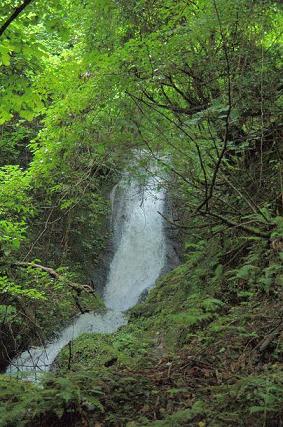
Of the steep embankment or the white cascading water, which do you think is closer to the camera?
the steep embankment

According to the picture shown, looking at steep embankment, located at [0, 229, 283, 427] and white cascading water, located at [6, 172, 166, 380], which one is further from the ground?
white cascading water, located at [6, 172, 166, 380]

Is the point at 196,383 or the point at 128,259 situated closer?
the point at 196,383

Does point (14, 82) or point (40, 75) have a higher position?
point (40, 75)

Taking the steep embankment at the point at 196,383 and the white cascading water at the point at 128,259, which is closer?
the steep embankment at the point at 196,383

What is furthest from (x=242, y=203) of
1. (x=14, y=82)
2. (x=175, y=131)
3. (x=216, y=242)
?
(x=14, y=82)

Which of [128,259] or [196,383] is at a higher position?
[128,259]

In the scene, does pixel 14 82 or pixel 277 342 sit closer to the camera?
pixel 277 342

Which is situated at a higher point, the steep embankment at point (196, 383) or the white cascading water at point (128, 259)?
the white cascading water at point (128, 259)

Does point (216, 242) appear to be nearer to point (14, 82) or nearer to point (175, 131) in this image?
point (175, 131)

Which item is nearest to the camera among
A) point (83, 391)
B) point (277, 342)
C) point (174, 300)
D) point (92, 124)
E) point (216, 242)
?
point (83, 391)

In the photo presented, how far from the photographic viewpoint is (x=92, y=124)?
6992 mm

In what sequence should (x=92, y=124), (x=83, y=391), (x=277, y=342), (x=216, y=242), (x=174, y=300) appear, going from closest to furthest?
(x=83, y=391), (x=277, y=342), (x=92, y=124), (x=216, y=242), (x=174, y=300)

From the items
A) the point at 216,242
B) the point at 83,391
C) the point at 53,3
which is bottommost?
the point at 83,391

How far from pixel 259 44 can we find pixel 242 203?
7.66 feet
